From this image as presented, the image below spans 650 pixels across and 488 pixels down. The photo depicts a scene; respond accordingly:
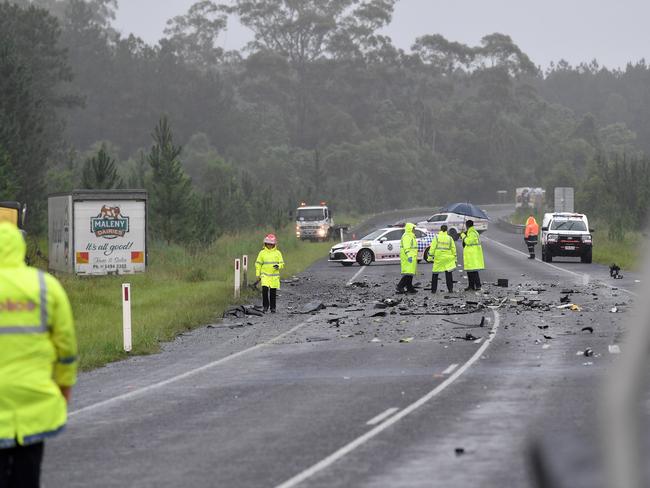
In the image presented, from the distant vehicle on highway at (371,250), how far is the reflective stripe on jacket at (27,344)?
43.3 meters

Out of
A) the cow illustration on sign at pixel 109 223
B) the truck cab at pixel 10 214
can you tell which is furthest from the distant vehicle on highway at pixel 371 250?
the truck cab at pixel 10 214

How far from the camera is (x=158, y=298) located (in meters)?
31.7

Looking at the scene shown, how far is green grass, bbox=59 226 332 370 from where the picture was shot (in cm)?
2184

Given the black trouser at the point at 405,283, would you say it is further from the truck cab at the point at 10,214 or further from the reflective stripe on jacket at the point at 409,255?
the truck cab at the point at 10,214

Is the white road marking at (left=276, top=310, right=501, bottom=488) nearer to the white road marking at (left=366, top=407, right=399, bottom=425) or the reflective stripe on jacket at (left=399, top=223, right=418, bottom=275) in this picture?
the white road marking at (left=366, top=407, right=399, bottom=425)

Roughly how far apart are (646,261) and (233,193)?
73.1 metres

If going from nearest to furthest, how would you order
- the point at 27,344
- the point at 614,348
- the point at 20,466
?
the point at 20,466
the point at 27,344
the point at 614,348

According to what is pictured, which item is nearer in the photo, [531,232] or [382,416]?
[382,416]

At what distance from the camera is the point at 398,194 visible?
440 feet

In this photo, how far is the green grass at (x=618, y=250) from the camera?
4953 cm

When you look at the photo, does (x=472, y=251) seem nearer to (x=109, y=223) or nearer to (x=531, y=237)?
(x=109, y=223)

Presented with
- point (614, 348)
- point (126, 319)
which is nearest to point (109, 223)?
point (126, 319)

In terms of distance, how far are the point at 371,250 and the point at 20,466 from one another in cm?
4427

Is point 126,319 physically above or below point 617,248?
above
